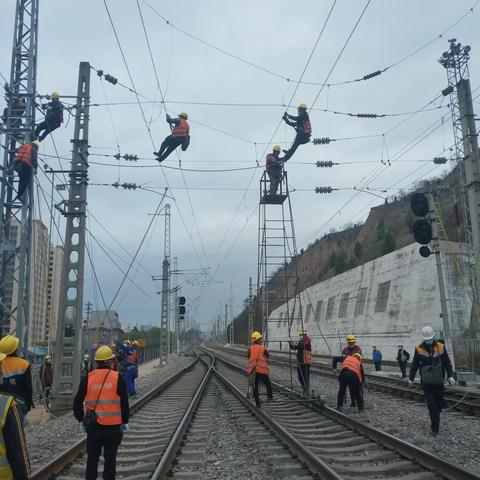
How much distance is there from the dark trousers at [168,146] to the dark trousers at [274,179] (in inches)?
123

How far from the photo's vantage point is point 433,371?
942cm

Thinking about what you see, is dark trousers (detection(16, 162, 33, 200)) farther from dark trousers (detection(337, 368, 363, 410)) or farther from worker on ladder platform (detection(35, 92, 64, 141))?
dark trousers (detection(337, 368, 363, 410))

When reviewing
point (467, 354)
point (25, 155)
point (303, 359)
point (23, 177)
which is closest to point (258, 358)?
point (303, 359)

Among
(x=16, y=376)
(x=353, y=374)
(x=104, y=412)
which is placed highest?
(x=16, y=376)

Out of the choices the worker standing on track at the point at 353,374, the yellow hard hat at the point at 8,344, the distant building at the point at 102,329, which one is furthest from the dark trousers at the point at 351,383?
the yellow hard hat at the point at 8,344

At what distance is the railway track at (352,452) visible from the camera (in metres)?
6.96

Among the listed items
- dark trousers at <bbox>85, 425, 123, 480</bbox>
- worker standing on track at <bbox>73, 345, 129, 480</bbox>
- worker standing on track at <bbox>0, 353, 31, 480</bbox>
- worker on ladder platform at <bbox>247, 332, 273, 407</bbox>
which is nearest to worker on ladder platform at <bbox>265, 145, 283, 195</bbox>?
worker on ladder platform at <bbox>247, 332, 273, 407</bbox>

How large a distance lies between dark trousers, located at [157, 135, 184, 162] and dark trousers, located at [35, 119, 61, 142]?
2933 millimetres

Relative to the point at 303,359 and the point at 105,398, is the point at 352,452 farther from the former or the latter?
the point at 303,359

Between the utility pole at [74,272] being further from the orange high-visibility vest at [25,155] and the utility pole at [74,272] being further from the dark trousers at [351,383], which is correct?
the dark trousers at [351,383]

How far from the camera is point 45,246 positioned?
1546 centimetres

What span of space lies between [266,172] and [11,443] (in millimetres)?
13349

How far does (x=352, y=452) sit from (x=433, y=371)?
2.17 m

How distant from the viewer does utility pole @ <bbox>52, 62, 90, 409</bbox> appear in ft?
48.3
